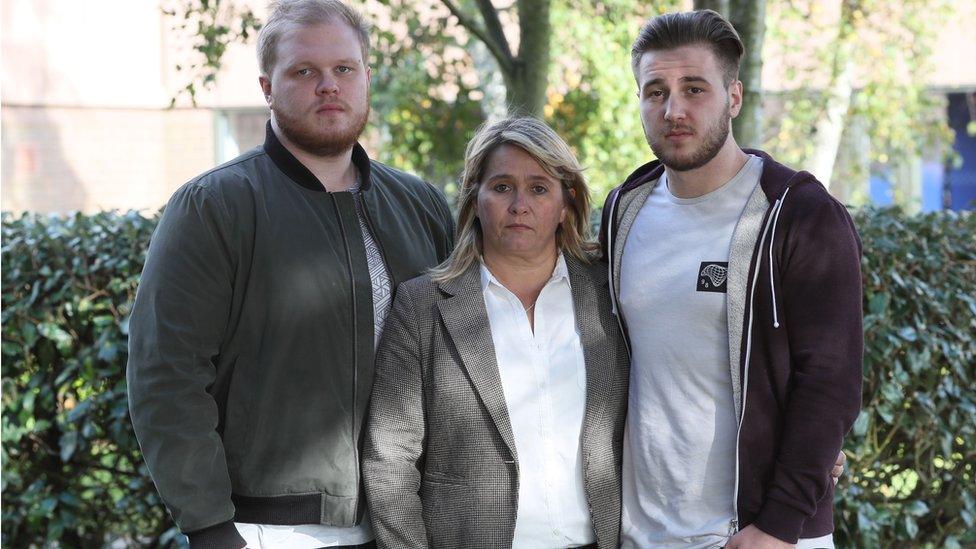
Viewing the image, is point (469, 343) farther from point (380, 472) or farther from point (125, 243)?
point (125, 243)

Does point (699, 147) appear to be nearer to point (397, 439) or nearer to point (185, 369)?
point (397, 439)

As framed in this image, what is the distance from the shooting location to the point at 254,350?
265 cm

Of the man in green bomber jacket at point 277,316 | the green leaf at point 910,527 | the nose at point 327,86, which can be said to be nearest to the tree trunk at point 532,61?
the green leaf at point 910,527

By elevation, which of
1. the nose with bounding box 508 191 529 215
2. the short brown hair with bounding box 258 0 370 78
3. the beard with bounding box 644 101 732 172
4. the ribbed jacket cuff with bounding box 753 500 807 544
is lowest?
the ribbed jacket cuff with bounding box 753 500 807 544

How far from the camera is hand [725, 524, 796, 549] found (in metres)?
2.45

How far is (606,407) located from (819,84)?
10125 mm

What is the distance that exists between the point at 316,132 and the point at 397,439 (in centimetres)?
84

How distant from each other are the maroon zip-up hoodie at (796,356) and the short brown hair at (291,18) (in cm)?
123

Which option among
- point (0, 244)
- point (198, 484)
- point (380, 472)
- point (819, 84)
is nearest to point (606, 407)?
point (380, 472)

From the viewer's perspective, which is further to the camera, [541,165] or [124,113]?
[124,113]

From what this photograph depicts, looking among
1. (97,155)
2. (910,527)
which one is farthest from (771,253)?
(97,155)

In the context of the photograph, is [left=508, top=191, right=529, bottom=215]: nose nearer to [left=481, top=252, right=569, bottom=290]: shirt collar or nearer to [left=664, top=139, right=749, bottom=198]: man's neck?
[left=481, top=252, right=569, bottom=290]: shirt collar

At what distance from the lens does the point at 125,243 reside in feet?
14.6

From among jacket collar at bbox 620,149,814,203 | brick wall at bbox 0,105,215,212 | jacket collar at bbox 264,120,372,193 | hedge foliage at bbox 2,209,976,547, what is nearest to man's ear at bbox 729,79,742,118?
jacket collar at bbox 620,149,814,203
